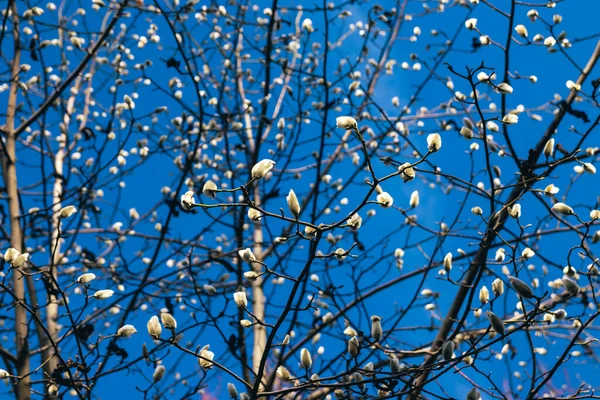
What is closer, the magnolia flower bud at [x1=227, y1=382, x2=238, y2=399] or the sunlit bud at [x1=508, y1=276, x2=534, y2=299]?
the sunlit bud at [x1=508, y1=276, x2=534, y2=299]

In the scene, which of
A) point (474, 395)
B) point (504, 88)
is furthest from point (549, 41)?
point (474, 395)

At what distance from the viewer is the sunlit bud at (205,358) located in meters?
1.96

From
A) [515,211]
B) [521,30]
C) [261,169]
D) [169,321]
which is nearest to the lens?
[261,169]

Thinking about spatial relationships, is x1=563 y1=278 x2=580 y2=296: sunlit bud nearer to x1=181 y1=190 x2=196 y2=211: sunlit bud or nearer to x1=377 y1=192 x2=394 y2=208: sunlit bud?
x1=377 y1=192 x2=394 y2=208: sunlit bud

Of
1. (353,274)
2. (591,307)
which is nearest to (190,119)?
(353,274)

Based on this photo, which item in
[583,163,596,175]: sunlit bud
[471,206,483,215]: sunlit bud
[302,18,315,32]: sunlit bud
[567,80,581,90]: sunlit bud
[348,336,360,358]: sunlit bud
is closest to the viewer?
[348,336,360,358]: sunlit bud

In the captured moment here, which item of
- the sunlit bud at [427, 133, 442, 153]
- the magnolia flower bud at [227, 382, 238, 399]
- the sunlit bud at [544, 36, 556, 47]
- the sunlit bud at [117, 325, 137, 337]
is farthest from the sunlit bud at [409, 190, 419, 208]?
the sunlit bud at [544, 36, 556, 47]

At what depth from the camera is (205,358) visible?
190 centimetres

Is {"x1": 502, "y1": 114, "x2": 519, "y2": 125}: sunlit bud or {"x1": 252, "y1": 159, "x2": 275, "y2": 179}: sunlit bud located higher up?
{"x1": 502, "y1": 114, "x2": 519, "y2": 125}: sunlit bud

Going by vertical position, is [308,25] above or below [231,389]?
above

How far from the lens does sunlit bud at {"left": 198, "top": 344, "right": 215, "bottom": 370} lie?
196 cm

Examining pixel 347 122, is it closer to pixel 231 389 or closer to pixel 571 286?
pixel 571 286

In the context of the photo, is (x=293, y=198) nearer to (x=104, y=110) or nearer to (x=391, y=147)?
(x=391, y=147)

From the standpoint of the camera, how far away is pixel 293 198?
1.69 meters
